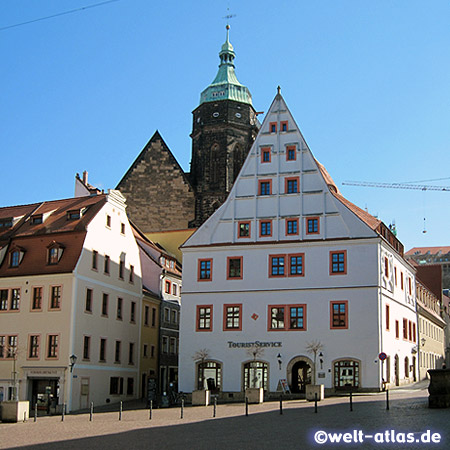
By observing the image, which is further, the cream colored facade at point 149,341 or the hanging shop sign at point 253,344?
the cream colored facade at point 149,341

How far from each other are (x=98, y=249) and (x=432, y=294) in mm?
37277

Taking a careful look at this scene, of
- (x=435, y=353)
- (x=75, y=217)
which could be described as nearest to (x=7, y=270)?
(x=75, y=217)

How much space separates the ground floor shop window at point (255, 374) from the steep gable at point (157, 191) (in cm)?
2641

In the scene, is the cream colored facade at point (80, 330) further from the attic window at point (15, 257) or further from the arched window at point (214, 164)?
the arched window at point (214, 164)

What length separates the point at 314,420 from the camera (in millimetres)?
25219

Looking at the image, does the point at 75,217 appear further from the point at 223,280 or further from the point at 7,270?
the point at 223,280

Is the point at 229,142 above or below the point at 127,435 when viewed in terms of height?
above

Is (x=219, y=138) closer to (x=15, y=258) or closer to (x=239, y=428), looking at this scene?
(x=15, y=258)

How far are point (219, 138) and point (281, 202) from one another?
27816 millimetres

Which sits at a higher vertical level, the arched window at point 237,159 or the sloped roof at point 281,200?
the arched window at point 237,159

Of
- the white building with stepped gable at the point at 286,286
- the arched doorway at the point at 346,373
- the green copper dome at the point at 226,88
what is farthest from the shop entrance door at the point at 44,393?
the green copper dome at the point at 226,88

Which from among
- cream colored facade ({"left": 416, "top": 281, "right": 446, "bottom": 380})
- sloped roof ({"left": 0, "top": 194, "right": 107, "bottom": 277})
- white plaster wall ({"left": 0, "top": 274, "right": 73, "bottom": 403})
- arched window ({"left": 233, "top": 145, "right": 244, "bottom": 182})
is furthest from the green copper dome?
white plaster wall ({"left": 0, "top": 274, "right": 73, "bottom": 403})

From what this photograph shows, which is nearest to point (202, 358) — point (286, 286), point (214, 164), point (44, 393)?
point (286, 286)

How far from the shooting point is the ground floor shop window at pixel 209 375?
44719 millimetres
